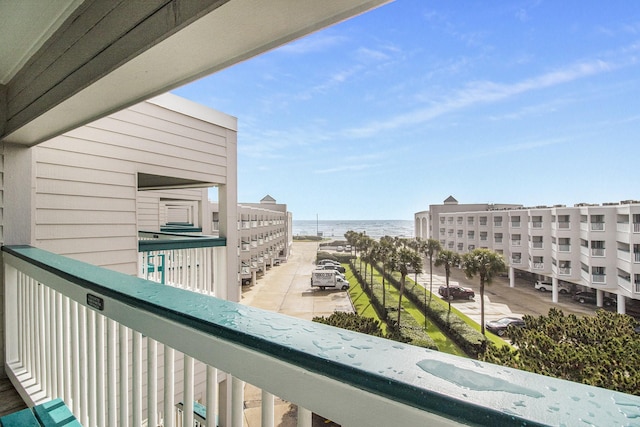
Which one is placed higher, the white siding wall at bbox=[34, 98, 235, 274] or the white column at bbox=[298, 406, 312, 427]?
the white siding wall at bbox=[34, 98, 235, 274]

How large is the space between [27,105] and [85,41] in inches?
30.9

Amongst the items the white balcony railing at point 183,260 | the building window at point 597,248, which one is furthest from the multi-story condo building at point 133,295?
the building window at point 597,248

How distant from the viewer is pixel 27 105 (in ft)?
5.03

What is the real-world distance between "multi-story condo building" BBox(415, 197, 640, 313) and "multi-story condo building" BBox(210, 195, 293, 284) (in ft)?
28.7

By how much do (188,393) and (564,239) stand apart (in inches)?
386

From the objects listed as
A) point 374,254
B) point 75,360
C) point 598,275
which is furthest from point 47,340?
point 374,254

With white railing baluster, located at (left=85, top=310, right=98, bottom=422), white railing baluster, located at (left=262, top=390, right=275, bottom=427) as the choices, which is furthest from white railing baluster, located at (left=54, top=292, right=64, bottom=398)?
white railing baluster, located at (left=262, top=390, right=275, bottom=427)

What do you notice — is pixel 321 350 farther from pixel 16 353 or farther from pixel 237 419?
pixel 16 353

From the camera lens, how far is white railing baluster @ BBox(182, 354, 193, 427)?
674 mm

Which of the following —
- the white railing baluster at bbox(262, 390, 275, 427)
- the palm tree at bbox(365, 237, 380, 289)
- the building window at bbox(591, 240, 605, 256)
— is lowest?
the palm tree at bbox(365, 237, 380, 289)

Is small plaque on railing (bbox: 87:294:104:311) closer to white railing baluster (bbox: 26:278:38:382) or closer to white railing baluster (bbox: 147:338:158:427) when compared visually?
white railing baluster (bbox: 147:338:158:427)

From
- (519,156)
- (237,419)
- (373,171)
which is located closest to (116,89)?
(237,419)

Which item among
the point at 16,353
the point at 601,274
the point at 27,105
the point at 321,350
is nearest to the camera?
the point at 321,350

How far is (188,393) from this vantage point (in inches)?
27.0
